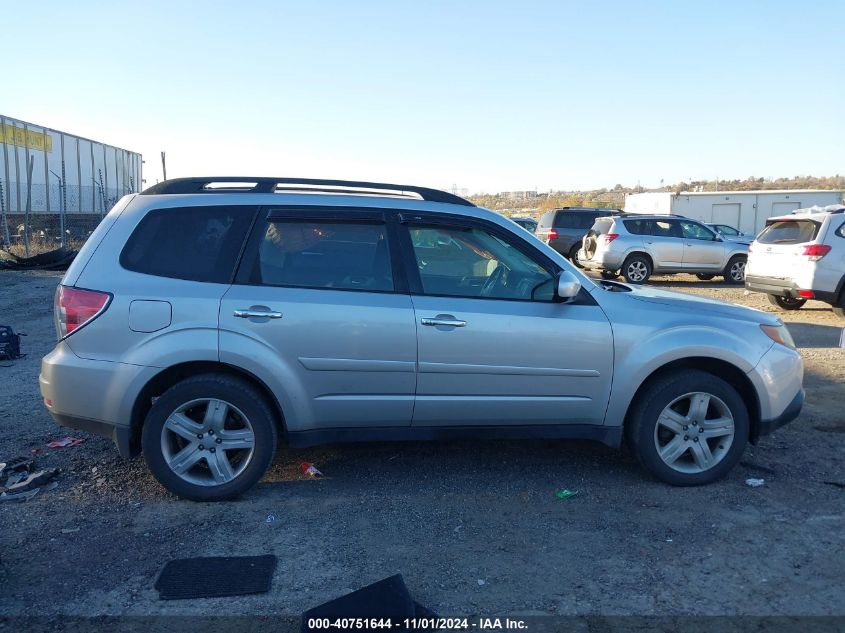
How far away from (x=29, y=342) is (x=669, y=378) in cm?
823

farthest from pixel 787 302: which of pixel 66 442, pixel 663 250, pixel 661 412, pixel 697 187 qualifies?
pixel 697 187

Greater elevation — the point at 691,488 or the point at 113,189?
the point at 113,189

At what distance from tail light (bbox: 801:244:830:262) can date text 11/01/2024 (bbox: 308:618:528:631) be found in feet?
33.8

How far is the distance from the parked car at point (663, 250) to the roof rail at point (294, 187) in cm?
1399

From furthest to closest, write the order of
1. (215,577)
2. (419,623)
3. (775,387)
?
1. (775,387)
2. (215,577)
3. (419,623)

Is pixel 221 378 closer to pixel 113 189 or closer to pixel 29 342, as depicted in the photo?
pixel 29 342

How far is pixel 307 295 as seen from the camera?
446 cm

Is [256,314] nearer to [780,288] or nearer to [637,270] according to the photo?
[780,288]

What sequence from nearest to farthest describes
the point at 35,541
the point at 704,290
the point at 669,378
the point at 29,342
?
the point at 35,541, the point at 669,378, the point at 29,342, the point at 704,290

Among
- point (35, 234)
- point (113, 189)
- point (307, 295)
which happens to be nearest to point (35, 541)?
point (307, 295)

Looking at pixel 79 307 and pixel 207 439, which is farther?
pixel 207 439

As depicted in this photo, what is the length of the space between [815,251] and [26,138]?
2500 centimetres

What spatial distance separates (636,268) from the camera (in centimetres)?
1831

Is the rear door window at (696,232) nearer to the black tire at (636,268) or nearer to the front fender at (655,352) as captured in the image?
the black tire at (636,268)
